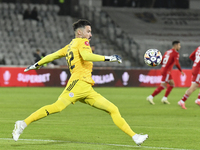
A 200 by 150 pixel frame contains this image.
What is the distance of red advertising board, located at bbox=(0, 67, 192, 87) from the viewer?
22672 mm

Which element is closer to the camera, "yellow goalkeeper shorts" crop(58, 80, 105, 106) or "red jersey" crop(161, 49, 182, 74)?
"yellow goalkeeper shorts" crop(58, 80, 105, 106)

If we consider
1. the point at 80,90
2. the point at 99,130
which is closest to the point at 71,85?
the point at 80,90

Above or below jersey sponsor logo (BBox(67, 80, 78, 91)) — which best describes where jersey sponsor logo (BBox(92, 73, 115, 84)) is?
below

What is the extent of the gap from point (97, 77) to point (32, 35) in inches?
316

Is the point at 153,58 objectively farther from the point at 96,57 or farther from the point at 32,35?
the point at 32,35

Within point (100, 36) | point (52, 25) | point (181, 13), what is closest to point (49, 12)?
point (52, 25)

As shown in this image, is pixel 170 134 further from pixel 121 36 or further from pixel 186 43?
pixel 186 43

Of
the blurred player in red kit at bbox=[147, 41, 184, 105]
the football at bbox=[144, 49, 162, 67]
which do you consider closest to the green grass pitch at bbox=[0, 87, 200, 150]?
the football at bbox=[144, 49, 162, 67]

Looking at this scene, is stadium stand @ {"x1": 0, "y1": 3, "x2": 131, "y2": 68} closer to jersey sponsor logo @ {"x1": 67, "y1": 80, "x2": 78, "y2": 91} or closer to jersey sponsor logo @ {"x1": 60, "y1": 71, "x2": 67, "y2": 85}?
jersey sponsor logo @ {"x1": 60, "y1": 71, "x2": 67, "y2": 85}

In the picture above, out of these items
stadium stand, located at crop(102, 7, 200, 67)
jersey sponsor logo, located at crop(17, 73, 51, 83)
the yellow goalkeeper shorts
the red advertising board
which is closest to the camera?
the yellow goalkeeper shorts

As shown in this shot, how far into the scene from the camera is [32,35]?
96.5 ft

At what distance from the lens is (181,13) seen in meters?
40.0

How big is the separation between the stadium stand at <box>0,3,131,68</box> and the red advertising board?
9.96ft

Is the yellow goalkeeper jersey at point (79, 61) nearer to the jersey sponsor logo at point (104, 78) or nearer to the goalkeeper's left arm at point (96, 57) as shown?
the goalkeeper's left arm at point (96, 57)
